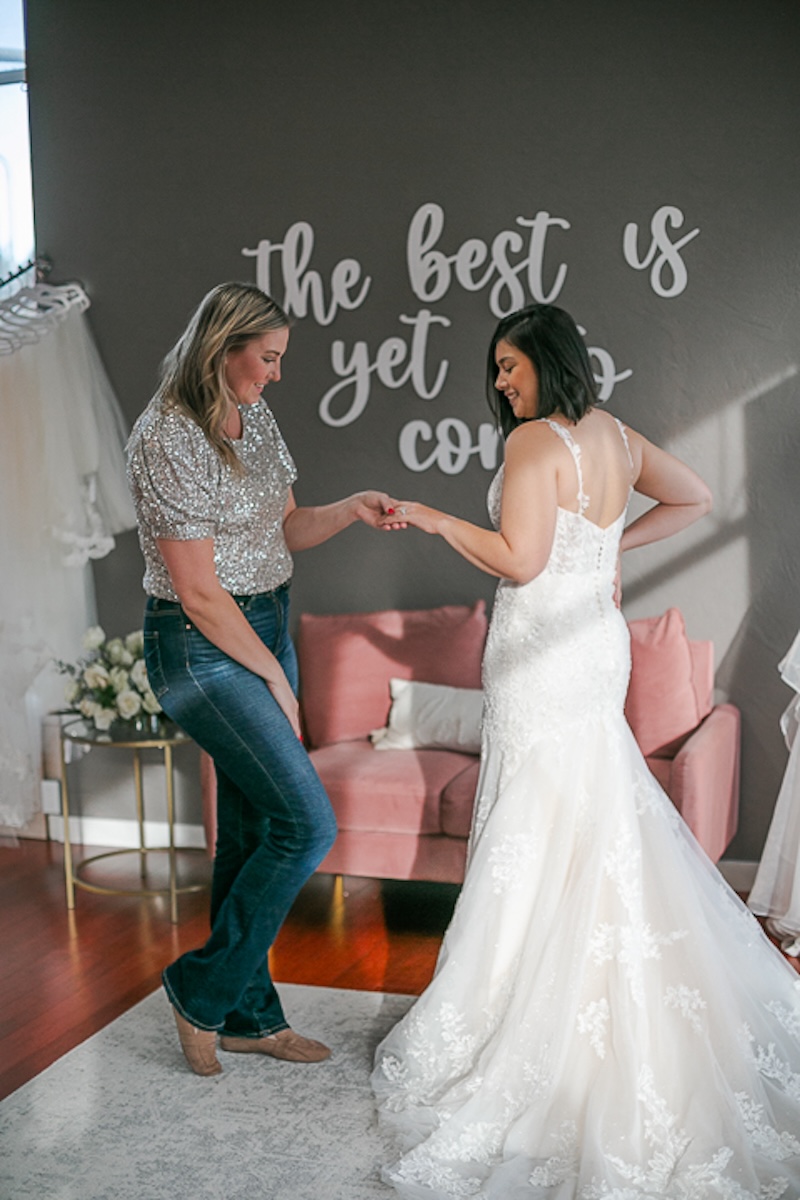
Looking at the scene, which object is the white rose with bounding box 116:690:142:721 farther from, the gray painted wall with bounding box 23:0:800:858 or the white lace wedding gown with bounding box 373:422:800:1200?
the white lace wedding gown with bounding box 373:422:800:1200

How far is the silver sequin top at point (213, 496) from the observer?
2.65 metres

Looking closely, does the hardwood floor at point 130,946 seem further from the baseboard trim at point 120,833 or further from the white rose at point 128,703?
the white rose at point 128,703

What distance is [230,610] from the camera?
268 centimetres

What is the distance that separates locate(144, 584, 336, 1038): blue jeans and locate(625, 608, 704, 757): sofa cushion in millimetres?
1548

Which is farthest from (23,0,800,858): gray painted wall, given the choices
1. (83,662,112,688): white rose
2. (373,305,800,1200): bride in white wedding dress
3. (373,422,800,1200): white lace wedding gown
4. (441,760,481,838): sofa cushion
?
(373,422,800,1200): white lace wedding gown

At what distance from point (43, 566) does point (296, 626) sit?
3.12 feet

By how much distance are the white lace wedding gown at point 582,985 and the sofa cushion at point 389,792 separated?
100cm

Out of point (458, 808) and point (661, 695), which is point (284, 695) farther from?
point (661, 695)

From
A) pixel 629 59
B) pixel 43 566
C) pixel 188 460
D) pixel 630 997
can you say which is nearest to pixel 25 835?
pixel 43 566

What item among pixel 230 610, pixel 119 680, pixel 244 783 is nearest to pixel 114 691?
pixel 119 680

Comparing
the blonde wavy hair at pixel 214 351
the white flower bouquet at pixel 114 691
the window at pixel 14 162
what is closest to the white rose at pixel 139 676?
the white flower bouquet at pixel 114 691

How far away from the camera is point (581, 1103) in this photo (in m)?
2.48

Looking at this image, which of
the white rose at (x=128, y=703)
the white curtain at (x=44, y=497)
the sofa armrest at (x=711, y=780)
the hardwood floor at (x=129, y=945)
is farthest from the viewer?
the white curtain at (x=44, y=497)

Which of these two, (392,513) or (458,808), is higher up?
(392,513)
